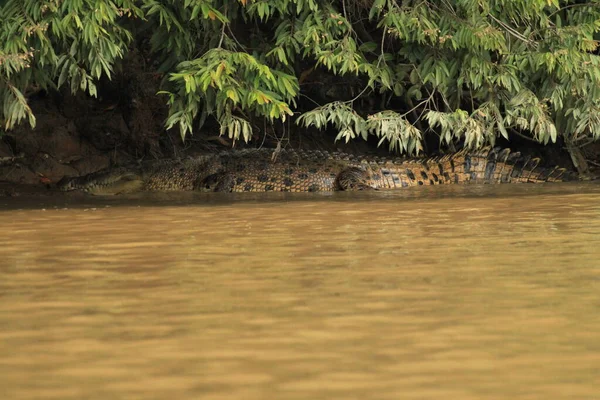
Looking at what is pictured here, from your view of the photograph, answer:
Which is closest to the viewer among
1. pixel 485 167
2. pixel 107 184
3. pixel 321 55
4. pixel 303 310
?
pixel 303 310

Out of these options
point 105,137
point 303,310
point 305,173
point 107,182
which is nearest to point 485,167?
point 305,173

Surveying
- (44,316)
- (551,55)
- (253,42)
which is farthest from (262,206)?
(44,316)

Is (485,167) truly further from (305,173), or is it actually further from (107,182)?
(107,182)

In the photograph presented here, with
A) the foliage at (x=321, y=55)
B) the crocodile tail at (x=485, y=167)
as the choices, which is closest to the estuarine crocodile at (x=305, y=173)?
the crocodile tail at (x=485, y=167)

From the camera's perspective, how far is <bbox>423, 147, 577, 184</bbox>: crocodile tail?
1275 cm

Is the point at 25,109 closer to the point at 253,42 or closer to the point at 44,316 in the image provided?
the point at 253,42

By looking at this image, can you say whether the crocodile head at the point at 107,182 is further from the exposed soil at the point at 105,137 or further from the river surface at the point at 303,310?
the river surface at the point at 303,310

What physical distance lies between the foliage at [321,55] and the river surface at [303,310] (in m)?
1.81

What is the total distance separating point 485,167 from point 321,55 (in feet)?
14.7

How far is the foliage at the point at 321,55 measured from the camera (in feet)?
27.2

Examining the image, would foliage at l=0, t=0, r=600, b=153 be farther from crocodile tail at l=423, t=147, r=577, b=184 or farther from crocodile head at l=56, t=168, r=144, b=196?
crocodile head at l=56, t=168, r=144, b=196

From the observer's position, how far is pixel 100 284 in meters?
4.43

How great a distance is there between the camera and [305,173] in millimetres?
12523

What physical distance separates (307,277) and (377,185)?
791 cm
